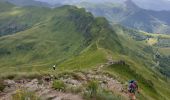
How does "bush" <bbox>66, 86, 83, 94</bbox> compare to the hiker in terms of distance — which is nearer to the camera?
"bush" <bbox>66, 86, 83, 94</bbox>

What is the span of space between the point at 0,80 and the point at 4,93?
7.85 ft

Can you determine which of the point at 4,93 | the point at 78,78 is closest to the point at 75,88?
the point at 4,93

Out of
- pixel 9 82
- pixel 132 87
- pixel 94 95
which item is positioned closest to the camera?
pixel 94 95

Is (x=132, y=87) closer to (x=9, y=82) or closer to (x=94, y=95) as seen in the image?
(x=94, y=95)

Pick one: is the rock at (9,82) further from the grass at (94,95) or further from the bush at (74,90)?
the grass at (94,95)

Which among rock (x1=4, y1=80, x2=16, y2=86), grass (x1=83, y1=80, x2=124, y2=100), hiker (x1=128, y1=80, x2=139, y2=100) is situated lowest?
hiker (x1=128, y1=80, x2=139, y2=100)

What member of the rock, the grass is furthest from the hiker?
the rock

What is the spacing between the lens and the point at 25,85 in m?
40.8

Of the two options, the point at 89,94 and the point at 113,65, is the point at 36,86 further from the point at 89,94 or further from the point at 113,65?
the point at 113,65

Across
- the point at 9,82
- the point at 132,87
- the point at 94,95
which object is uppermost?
the point at 9,82

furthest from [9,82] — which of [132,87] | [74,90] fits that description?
[132,87]

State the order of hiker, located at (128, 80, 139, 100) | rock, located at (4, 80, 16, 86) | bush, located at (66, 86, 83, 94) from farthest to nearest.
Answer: hiker, located at (128, 80, 139, 100), rock, located at (4, 80, 16, 86), bush, located at (66, 86, 83, 94)

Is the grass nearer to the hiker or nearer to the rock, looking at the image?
the hiker

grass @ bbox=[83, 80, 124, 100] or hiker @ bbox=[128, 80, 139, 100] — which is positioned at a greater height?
grass @ bbox=[83, 80, 124, 100]
